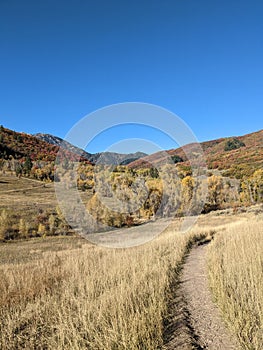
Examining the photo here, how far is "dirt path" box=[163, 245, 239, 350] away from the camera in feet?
11.4

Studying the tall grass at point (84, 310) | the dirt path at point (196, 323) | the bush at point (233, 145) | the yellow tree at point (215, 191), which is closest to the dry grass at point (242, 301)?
the dirt path at point (196, 323)

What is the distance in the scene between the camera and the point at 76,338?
3416 millimetres

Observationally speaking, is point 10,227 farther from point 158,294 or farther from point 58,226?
point 158,294

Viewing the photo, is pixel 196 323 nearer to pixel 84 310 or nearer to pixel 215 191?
pixel 84 310

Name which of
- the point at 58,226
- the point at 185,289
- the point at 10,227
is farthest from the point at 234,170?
the point at 185,289

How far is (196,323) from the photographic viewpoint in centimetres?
415

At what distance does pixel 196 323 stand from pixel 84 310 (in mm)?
1665

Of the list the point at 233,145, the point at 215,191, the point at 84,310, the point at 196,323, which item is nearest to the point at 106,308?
the point at 84,310

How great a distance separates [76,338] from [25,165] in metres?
104

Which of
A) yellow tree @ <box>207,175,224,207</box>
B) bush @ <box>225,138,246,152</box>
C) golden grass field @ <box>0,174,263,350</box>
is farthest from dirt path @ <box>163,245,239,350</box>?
bush @ <box>225,138,246,152</box>

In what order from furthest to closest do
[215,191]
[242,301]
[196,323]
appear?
[215,191] → [196,323] → [242,301]

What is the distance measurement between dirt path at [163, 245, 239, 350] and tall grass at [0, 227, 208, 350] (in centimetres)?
23

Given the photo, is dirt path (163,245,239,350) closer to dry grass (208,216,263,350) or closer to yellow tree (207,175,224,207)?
dry grass (208,216,263,350)

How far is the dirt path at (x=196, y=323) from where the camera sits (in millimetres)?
3477
